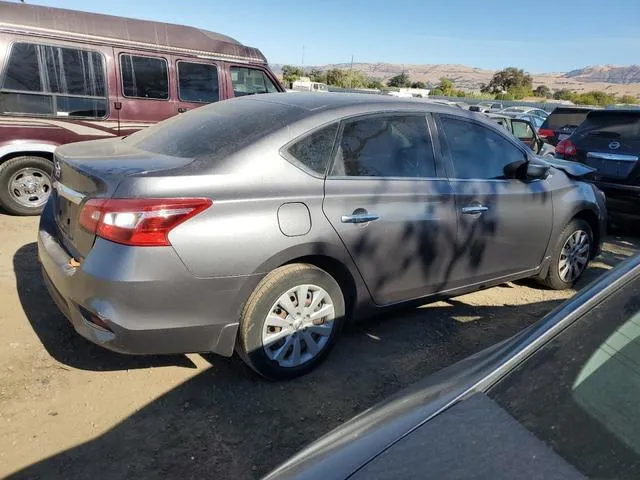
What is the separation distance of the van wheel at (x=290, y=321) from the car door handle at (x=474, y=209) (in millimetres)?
1145

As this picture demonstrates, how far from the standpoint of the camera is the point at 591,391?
1.61 metres

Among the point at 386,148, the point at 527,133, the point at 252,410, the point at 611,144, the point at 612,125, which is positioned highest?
the point at 386,148

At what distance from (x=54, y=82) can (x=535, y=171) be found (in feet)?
17.6

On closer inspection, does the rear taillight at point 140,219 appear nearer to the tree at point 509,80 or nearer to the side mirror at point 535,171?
the side mirror at point 535,171

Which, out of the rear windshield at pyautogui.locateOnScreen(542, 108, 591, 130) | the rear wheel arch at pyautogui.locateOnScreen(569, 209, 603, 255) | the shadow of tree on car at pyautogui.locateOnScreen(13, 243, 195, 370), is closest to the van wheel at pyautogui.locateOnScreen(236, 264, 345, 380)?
the shadow of tree on car at pyautogui.locateOnScreen(13, 243, 195, 370)

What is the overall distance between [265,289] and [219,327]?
1.04 feet

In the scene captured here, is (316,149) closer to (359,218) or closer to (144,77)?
(359,218)

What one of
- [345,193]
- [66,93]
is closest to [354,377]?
[345,193]

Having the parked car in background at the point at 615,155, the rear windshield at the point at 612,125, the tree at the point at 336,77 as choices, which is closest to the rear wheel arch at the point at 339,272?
the parked car in background at the point at 615,155

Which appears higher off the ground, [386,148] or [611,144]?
[386,148]

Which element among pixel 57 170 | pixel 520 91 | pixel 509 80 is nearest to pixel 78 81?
pixel 57 170

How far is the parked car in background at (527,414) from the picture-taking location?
54.0 inches

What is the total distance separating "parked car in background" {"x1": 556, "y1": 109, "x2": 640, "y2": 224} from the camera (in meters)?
6.66

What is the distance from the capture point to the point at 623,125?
23.0 feet
